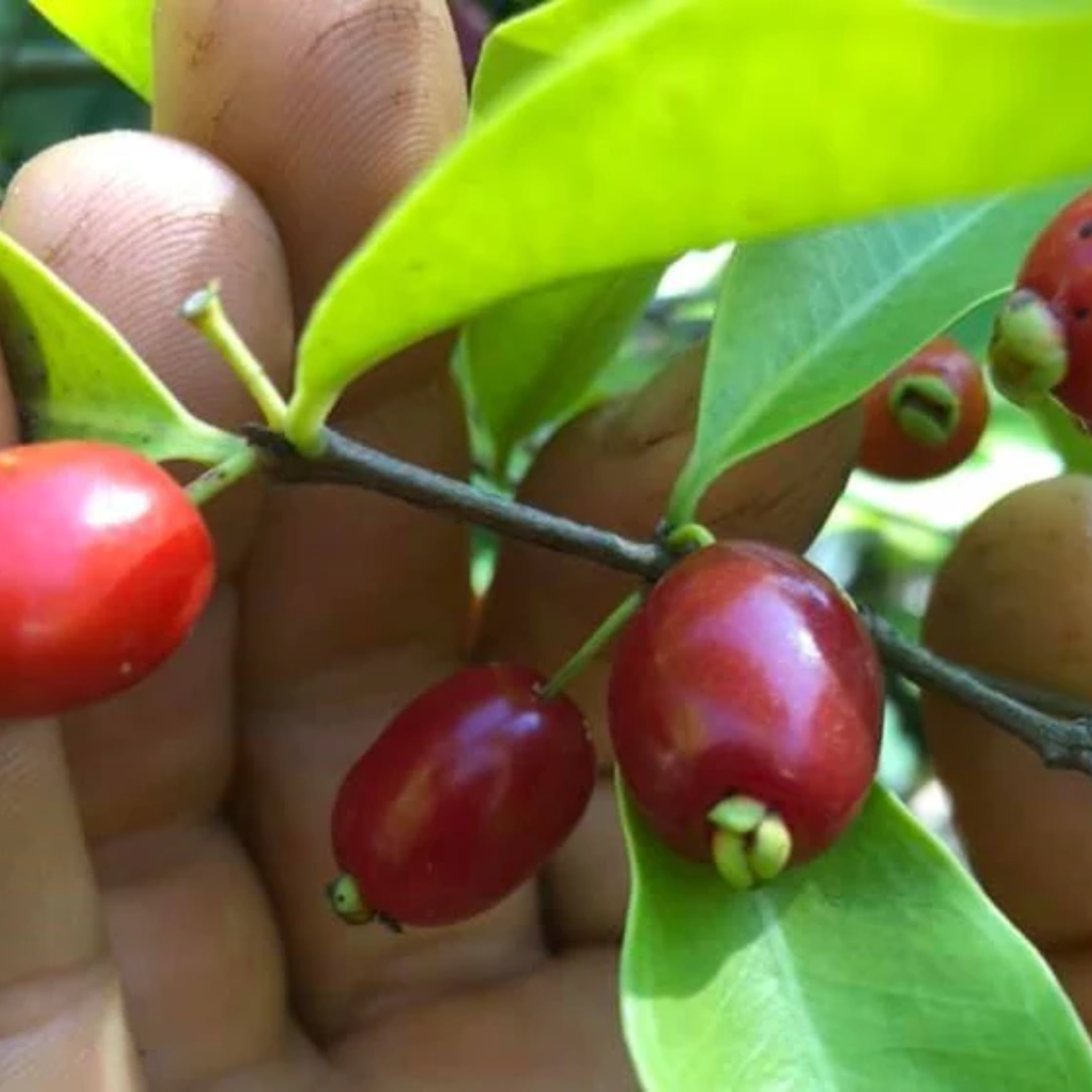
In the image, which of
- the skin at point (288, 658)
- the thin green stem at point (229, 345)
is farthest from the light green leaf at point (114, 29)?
the thin green stem at point (229, 345)

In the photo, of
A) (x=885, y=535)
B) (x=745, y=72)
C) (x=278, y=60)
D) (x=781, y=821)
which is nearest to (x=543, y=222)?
(x=745, y=72)

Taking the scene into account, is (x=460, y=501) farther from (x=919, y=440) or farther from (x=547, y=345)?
(x=919, y=440)

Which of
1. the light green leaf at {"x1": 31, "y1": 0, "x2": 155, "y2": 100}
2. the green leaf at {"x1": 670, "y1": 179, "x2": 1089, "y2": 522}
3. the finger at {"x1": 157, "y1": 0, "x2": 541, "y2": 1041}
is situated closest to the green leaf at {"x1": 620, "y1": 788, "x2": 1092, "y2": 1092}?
the green leaf at {"x1": 670, "y1": 179, "x2": 1089, "y2": 522}

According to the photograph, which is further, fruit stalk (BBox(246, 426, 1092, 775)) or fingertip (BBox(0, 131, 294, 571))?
fingertip (BBox(0, 131, 294, 571))

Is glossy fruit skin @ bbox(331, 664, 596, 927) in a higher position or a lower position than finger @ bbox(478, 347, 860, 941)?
higher

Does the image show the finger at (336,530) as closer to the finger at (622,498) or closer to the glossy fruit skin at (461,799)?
the finger at (622,498)

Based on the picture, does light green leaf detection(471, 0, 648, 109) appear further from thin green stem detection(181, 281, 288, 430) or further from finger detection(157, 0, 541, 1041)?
thin green stem detection(181, 281, 288, 430)
